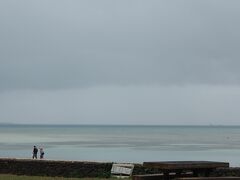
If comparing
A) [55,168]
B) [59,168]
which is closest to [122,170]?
[59,168]

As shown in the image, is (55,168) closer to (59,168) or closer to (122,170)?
(59,168)

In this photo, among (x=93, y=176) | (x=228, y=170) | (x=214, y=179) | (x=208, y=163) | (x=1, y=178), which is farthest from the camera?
(x=93, y=176)

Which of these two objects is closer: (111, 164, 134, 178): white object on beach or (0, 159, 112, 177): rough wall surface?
(111, 164, 134, 178): white object on beach

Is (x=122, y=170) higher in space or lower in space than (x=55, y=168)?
lower

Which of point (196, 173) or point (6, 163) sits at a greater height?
point (6, 163)

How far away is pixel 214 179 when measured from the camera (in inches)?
565

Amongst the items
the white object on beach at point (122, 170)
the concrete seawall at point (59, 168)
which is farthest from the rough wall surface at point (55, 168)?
the white object on beach at point (122, 170)

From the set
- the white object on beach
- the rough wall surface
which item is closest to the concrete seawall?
the rough wall surface

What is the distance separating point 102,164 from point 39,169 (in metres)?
2.63

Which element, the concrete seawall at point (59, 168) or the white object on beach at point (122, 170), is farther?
the concrete seawall at point (59, 168)

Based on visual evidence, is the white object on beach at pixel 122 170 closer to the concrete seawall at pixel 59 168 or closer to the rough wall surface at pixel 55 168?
the concrete seawall at pixel 59 168

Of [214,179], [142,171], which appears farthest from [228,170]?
[214,179]

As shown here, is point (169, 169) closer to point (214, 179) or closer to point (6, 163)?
point (214, 179)

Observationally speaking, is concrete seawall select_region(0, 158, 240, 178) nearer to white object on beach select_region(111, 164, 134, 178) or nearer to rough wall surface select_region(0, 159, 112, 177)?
rough wall surface select_region(0, 159, 112, 177)
